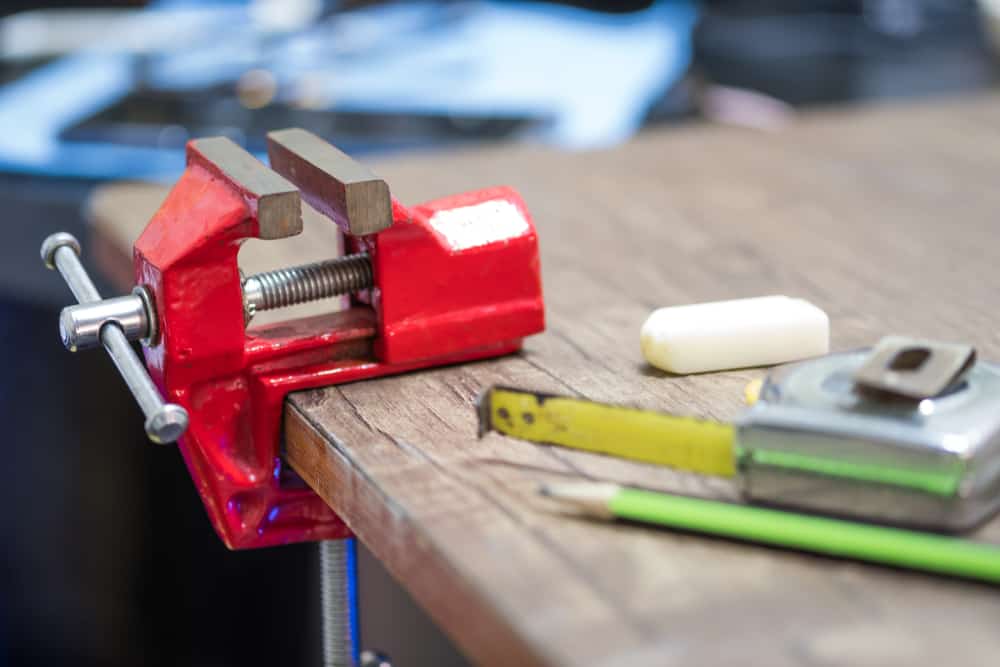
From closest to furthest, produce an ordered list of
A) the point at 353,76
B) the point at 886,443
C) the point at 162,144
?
the point at 886,443 < the point at 162,144 < the point at 353,76

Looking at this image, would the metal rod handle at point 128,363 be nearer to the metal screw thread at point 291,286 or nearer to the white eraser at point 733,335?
the metal screw thread at point 291,286

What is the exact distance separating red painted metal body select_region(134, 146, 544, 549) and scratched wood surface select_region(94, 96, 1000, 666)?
0.02 meters

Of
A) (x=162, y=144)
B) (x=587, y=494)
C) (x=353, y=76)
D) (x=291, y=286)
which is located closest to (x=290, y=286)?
(x=291, y=286)

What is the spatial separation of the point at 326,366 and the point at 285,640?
110cm

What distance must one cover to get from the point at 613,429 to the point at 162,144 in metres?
1.01

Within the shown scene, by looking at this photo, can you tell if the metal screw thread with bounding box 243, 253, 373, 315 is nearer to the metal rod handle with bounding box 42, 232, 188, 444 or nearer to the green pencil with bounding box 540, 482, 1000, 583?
the metal rod handle with bounding box 42, 232, 188, 444

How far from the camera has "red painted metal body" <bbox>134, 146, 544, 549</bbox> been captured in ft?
1.94

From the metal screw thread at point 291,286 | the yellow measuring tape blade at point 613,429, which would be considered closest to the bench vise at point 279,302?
the metal screw thread at point 291,286

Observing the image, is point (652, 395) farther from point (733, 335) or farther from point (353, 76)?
point (353, 76)

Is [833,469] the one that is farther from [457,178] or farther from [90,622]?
[90,622]

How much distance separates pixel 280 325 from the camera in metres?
0.66

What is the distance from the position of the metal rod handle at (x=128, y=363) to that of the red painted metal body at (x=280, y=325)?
3 cm

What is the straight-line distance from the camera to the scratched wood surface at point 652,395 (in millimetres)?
425

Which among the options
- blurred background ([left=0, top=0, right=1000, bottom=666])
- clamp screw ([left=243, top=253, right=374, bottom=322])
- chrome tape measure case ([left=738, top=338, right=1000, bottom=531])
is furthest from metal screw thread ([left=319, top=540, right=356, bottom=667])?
blurred background ([left=0, top=0, right=1000, bottom=666])
